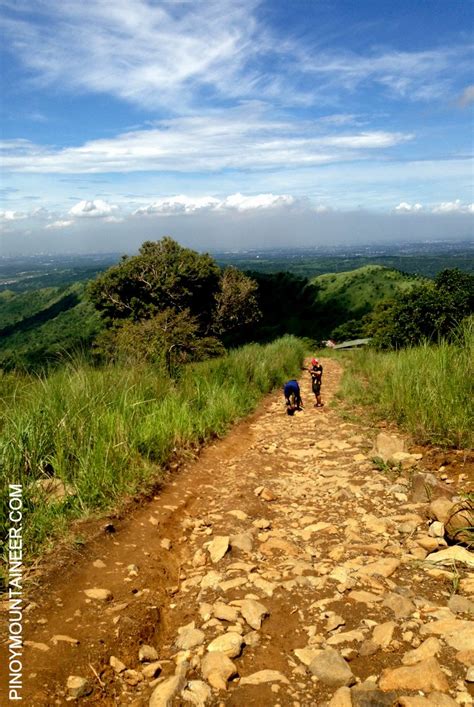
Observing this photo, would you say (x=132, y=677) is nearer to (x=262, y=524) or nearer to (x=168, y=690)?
(x=168, y=690)

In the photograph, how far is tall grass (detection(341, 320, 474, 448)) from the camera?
5.28m

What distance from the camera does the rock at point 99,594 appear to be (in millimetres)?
2963

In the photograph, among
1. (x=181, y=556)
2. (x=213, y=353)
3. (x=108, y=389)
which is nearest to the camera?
(x=181, y=556)

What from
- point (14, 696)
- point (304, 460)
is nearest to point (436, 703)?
point (14, 696)

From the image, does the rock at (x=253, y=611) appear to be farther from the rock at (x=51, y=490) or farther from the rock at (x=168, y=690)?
the rock at (x=51, y=490)

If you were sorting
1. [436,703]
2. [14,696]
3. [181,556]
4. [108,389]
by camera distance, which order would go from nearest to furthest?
[436,703]
[14,696]
[181,556]
[108,389]

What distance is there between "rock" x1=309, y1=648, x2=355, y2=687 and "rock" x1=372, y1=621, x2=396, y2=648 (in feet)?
0.81

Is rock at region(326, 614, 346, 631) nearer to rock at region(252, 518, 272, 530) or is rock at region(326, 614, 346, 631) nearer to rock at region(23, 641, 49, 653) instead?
rock at region(252, 518, 272, 530)

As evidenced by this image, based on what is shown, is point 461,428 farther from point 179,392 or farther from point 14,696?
point 14,696

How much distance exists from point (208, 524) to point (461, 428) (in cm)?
309

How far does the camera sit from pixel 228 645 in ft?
8.29

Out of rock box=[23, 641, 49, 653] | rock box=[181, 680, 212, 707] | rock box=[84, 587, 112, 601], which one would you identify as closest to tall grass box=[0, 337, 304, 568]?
rock box=[84, 587, 112, 601]

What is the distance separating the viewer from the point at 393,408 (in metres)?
7.11

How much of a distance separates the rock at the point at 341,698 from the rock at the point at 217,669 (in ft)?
1.71
